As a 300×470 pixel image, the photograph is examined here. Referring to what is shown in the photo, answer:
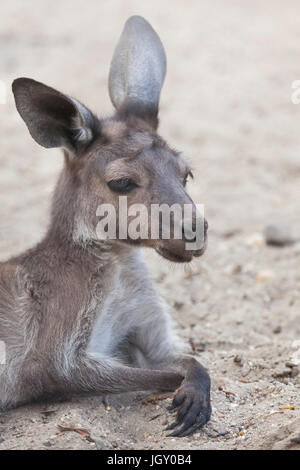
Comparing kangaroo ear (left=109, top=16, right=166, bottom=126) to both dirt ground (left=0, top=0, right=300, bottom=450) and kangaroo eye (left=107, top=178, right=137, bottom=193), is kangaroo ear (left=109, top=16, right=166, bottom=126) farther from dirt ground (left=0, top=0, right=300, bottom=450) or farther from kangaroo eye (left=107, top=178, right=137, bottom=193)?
dirt ground (left=0, top=0, right=300, bottom=450)

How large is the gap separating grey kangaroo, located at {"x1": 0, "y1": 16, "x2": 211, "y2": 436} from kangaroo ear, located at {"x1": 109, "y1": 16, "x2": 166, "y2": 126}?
48 millimetres

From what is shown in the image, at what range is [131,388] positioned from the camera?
4379 millimetres

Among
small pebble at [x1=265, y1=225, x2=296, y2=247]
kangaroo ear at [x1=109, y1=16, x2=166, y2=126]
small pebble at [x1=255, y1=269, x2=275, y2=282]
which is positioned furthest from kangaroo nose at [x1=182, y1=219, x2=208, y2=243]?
small pebble at [x1=265, y1=225, x2=296, y2=247]

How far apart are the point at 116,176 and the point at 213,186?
411cm

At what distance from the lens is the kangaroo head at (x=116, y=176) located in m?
4.26

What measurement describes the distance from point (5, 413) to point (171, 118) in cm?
599

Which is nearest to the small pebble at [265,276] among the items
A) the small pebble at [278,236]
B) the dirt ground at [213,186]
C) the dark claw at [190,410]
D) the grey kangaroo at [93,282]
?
the dirt ground at [213,186]

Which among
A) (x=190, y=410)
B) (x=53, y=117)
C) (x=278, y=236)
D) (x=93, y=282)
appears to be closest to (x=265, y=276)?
(x=278, y=236)

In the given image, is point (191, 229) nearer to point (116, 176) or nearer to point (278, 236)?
point (116, 176)

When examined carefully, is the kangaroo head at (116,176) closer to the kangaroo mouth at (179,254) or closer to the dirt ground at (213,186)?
the kangaroo mouth at (179,254)

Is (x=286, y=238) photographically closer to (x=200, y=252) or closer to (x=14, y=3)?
(x=200, y=252)

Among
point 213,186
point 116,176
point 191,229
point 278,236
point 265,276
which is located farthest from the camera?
point 213,186

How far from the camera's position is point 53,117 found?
4.53 m
